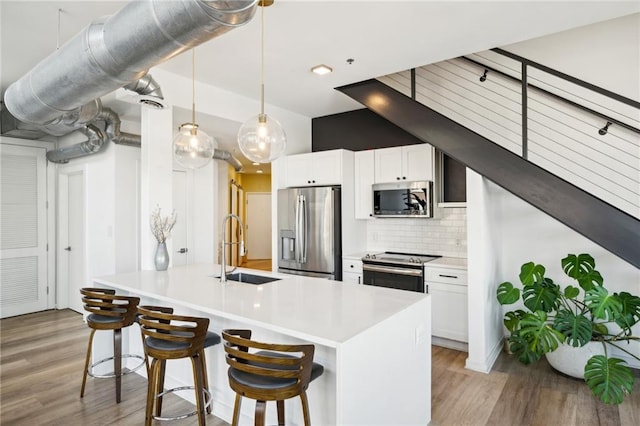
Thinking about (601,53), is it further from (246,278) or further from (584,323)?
(246,278)

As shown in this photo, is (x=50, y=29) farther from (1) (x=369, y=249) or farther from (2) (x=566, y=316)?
(2) (x=566, y=316)

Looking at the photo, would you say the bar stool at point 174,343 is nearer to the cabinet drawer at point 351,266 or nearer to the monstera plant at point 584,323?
the cabinet drawer at point 351,266

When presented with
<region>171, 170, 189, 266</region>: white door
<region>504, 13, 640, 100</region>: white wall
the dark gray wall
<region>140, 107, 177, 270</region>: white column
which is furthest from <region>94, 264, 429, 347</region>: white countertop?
<region>504, 13, 640, 100</region>: white wall

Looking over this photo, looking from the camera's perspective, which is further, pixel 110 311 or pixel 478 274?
pixel 478 274

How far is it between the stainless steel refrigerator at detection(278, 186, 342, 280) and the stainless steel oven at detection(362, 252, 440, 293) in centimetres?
44

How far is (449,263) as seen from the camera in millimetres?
3936

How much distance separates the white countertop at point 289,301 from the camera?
1875 millimetres

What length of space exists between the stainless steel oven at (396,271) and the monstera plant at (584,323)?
82 centimetres

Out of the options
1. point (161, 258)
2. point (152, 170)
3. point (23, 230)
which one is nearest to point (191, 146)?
point (152, 170)

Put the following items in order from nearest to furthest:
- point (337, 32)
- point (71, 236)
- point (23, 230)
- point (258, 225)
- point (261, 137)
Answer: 1. point (261, 137)
2. point (337, 32)
3. point (23, 230)
4. point (71, 236)
5. point (258, 225)

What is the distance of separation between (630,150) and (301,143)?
3.77 metres

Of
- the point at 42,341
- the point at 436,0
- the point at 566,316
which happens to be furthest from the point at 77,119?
the point at 566,316

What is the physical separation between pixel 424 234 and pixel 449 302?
102 centimetres

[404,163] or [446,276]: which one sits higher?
[404,163]
